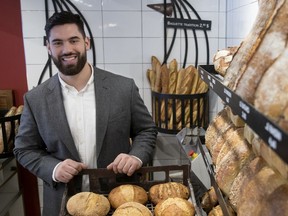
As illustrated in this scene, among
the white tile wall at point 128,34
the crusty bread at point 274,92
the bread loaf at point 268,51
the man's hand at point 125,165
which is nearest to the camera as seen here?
the crusty bread at point 274,92

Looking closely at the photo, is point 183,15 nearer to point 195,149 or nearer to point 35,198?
point 195,149

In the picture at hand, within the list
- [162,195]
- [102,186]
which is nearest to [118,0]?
[102,186]

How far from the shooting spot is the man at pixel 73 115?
1.47 metres

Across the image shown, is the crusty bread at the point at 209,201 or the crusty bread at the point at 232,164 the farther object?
the crusty bread at the point at 209,201

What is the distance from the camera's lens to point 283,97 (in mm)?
460

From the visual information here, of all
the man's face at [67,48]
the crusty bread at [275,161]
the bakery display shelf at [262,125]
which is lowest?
the crusty bread at [275,161]

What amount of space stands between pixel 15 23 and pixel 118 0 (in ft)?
2.60

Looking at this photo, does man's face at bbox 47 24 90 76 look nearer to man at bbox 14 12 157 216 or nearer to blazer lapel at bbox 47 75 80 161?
man at bbox 14 12 157 216

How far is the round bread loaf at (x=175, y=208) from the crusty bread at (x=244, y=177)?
215 millimetres

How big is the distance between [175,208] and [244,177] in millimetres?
293

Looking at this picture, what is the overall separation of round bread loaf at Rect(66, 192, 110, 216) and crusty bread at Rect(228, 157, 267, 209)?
0.43 meters

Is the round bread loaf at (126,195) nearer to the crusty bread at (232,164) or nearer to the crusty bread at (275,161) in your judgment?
the crusty bread at (232,164)

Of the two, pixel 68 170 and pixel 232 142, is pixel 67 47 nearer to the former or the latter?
pixel 68 170

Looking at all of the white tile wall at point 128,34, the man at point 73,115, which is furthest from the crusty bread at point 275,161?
the white tile wall at point 128,34
